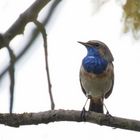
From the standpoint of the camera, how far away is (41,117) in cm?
396

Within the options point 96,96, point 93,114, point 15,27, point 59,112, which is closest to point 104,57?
point 96,96

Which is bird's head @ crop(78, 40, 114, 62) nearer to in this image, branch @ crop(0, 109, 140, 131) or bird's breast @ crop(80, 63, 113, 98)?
bird's breast @ crop(80, 63, 113, 98)

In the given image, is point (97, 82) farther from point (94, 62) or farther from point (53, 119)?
point (53, 119)

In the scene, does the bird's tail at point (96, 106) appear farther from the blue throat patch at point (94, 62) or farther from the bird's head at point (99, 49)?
the bird's head at point (99, 49)

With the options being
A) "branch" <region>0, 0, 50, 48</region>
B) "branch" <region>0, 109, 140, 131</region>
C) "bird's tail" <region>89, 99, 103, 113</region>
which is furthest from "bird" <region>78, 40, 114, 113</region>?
"branch" <region>0, 0, 50, 48</region>

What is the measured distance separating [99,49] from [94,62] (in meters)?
0.42

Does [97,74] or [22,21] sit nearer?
[22,21]

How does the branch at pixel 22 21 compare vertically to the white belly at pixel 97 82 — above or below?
above

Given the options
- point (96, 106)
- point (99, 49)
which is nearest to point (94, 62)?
point (99, 49)

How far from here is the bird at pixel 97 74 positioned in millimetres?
6129

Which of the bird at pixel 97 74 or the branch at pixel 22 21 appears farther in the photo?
the bird at pixel 97 74

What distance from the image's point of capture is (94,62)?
6.23 m

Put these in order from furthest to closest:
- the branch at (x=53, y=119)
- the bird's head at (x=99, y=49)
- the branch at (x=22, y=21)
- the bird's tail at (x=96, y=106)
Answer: the bird's head at (x=99, y=49)
the bird's tail at (x=96, y=106)
the branch at (x=53, y=119)
the branch at (x=22, y=21)

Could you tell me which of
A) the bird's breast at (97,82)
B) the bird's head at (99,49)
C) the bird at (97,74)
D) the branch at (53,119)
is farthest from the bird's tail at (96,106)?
the branch at (53,119)
